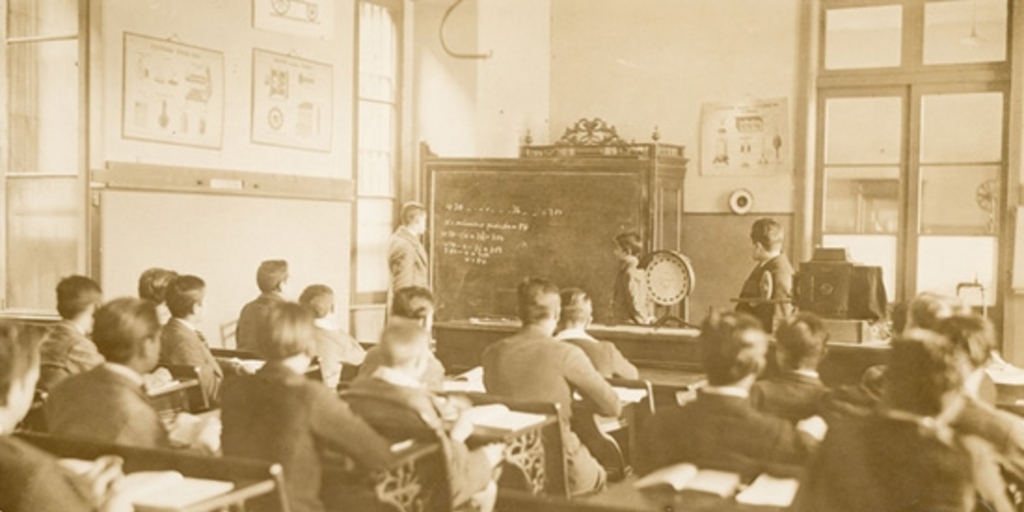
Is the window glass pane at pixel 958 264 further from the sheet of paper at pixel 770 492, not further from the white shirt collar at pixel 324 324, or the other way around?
the sheet of paper at pixel 770 492

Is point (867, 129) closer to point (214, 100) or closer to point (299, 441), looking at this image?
point (214, 100)

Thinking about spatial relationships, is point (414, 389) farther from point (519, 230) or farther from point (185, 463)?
point (519, 230)

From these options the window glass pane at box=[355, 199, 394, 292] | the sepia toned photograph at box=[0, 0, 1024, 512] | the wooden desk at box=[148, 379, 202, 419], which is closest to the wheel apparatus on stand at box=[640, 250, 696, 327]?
the sepia toned photograph at box=[0, 0, 1024, 512]

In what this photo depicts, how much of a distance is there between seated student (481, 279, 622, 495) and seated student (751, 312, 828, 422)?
2.58ft

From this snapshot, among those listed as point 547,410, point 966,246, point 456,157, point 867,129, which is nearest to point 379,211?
point 456,157

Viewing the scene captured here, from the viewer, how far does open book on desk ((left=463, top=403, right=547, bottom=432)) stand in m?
3.47

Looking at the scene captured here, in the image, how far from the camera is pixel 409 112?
8.88 meters

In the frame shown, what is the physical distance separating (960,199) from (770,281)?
321 centimetres

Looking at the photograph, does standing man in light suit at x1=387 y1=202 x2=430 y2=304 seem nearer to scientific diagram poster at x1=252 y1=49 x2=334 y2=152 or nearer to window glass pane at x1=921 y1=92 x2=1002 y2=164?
scientific diagram poster at x1=252 y1=49 x2=334 y2=152

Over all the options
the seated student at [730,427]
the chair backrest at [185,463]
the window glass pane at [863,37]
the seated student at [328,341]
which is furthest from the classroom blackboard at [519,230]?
the chair backrest at [185,463]

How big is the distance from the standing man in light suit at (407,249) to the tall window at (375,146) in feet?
1.41

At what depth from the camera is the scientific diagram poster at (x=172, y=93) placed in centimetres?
622

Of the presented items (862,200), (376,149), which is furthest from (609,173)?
(862,200)

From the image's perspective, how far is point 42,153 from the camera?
602 centimetres
